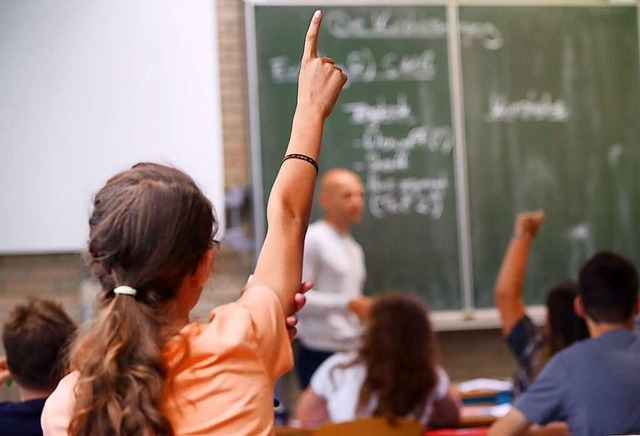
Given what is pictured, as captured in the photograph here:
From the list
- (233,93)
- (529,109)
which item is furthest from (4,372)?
(529,109)

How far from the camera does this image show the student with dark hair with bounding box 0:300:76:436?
2.38m

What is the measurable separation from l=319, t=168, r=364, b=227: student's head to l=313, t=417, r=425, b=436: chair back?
2023 mm

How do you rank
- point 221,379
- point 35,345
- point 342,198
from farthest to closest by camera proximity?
point 342,198 < point 35,345 < point 221,379

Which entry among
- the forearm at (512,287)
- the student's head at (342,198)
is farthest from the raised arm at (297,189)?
the student's head at (342,198)

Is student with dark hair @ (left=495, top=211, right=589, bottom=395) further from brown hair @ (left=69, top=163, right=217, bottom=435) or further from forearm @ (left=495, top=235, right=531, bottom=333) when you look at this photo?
brown hair @ (left=69, top=163, right=217, bottom=435)

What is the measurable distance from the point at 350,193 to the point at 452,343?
1141 millimetres

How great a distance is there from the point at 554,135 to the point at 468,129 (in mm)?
492

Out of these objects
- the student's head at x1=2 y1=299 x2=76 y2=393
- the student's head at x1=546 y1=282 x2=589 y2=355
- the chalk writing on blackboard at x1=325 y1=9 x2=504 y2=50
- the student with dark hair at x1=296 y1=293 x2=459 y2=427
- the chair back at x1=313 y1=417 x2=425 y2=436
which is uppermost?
the chalk writing on blackboard at x1=325 y1=9 x2=504 y2=50

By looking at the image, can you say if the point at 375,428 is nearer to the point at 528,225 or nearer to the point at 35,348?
the point at 528,225

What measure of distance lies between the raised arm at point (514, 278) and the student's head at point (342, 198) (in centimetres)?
169


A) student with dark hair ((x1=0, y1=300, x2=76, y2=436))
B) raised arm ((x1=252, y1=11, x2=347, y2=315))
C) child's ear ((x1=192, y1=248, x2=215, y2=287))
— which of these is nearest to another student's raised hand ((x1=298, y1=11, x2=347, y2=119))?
raised arm ((x1=252, y1=11, x2=347, y2=315))

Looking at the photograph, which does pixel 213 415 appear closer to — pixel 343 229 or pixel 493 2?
pixel 343 229

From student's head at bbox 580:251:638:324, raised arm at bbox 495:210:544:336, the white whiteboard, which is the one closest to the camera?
student's head at bbox 580:251:638:324

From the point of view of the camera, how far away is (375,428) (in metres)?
3.25
